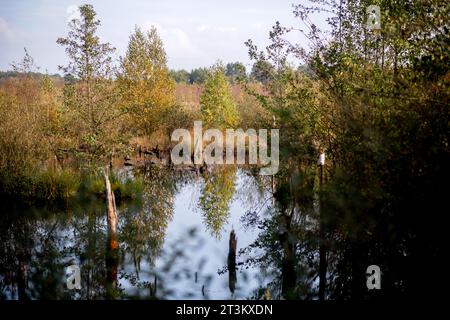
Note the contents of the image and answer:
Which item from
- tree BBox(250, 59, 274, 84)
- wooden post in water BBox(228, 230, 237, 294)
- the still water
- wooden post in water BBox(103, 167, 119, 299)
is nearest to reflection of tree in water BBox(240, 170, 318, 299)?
the still water

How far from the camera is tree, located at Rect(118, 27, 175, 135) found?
126 ft

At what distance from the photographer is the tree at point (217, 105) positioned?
43219 mm

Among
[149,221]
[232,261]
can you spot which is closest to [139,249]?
[232,261]

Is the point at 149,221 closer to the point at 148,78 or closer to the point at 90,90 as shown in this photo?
the point at 90,90

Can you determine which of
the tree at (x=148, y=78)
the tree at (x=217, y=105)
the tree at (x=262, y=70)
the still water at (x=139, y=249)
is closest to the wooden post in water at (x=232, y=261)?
the still water at (x=139, y=249)

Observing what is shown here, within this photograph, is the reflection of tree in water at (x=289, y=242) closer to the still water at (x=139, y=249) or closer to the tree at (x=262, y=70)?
the still water at (x=139, y=249)

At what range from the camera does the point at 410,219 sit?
9.17 meters

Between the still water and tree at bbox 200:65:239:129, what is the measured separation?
1775cm

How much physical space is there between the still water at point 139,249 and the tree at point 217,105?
17.8 m

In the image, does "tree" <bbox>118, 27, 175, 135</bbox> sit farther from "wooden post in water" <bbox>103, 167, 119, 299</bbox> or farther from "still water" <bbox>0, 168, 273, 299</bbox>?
"wooden post in water" <bbox>103, 167, 119, 299</bbox>

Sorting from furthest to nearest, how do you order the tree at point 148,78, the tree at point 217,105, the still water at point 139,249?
the tree at point 217,105, the tree at point 148,78, the still water at point 139,249

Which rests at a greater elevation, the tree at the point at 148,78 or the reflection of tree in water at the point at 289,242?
the tree at the point at 148,78
